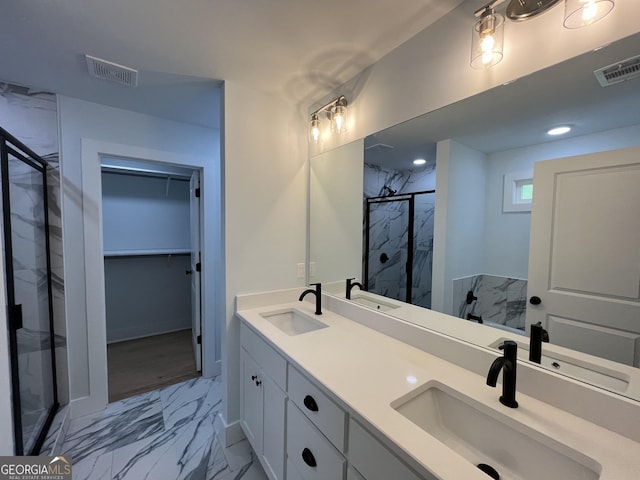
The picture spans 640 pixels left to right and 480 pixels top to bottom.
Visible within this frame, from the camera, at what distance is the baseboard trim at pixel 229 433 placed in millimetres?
1768

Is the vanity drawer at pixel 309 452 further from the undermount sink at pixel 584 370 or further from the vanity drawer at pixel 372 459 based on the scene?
the undermount sink at pixel 584 370

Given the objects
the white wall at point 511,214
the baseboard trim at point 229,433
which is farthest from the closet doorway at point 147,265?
the white wall at point 511,214

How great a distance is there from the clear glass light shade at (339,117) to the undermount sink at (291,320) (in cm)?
126

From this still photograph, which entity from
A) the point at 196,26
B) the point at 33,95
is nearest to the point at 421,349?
the point at 196,26

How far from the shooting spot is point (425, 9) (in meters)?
1.15

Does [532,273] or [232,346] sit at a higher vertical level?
[532,273]

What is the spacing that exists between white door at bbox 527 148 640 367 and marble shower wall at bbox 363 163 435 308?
447mm

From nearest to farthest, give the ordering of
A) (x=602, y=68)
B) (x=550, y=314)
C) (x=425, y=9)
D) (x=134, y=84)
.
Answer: (x=602, y=68) < (x=550, y=314) < (x=425, y=9) < (x=134, y=84)

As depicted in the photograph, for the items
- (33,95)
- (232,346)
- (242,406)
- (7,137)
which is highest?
(33,95)

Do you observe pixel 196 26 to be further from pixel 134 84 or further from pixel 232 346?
pixel 232 346

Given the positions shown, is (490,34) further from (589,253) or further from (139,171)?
(139,171)

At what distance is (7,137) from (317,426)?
1.99 meters

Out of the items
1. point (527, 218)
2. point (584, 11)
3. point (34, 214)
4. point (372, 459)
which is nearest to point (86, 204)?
point (34, 214)

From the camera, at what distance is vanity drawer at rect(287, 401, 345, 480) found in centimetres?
92
